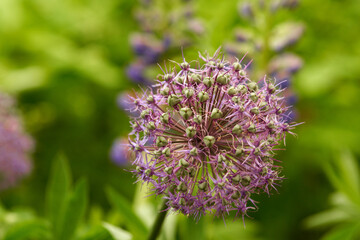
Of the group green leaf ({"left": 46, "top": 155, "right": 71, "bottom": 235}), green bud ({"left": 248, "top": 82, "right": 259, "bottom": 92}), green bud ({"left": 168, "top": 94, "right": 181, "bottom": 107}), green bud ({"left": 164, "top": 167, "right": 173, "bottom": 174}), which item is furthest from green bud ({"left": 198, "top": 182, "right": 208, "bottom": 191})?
green leaf ({"left": 46, "top": 155, "right": 71, "bottom": 235})

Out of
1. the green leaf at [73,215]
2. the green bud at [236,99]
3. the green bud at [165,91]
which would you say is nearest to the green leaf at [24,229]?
the green leaf at [73,215]

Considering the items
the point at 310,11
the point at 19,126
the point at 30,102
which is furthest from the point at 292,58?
the point at 30,102

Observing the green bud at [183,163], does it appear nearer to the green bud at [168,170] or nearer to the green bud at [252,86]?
the green bud at [168,170]

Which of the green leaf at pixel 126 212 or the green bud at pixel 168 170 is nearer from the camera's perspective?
the green bud at pixel 168 170

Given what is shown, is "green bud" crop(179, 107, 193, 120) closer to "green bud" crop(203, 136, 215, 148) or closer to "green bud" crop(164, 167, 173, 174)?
"green bud" crop(203, 136, 215, 148)

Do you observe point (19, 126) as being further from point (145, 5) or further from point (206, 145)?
point (206, 145)

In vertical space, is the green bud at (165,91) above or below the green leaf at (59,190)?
above

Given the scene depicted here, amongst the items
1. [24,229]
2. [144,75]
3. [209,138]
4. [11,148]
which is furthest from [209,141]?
[11,148]
